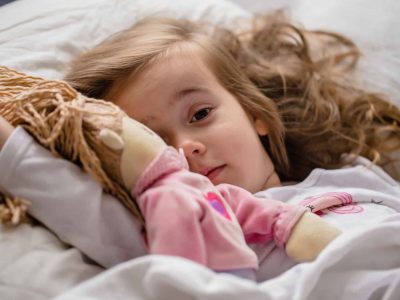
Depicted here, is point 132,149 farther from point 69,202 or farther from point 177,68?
point 177,68

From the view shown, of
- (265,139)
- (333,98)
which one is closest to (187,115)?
(265,139)

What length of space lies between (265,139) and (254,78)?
172 mm

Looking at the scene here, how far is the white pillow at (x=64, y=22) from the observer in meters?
1.12

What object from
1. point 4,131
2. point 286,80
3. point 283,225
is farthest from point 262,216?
point 286,80

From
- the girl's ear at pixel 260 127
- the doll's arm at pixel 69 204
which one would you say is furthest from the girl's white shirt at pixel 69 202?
the girl's ear at pixel 260 127

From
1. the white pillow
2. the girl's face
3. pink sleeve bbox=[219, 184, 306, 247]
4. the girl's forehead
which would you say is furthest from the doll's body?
the white pillow

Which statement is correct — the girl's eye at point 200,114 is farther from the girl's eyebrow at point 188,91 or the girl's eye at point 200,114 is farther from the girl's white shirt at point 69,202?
the girl's white shirt at point 69,202

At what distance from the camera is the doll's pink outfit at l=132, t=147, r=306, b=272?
0.61 m

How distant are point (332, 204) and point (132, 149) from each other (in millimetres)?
373

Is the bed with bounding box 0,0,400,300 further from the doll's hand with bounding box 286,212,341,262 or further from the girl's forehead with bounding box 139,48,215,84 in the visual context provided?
the girl's forehead with bounding box 139,48,215,84

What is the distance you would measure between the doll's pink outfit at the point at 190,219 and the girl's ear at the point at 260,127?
32cm

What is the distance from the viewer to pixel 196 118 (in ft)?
3.05

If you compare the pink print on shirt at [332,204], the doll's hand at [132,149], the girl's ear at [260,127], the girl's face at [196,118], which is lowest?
the pink print on shirt at [332,204]

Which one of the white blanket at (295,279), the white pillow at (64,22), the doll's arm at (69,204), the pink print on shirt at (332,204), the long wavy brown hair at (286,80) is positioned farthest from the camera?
the white pillow at (64,22)
